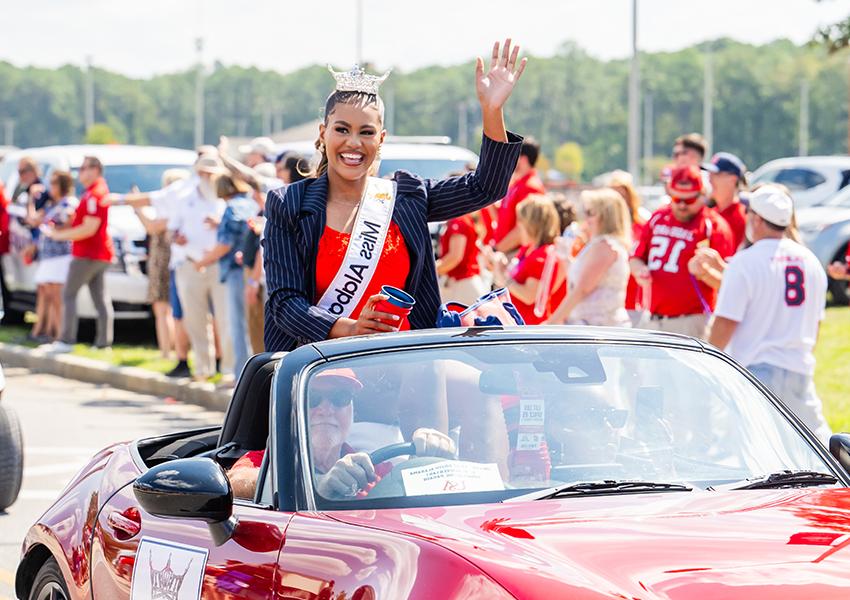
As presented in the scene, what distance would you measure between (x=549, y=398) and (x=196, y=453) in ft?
4.99

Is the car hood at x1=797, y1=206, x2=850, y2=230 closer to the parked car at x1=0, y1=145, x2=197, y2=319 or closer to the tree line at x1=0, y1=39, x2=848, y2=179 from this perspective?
the parked car at x1=0, y1=145, x2=197, y2=319

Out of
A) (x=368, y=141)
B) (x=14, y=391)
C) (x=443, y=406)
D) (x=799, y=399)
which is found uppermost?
(x=368, y=141)

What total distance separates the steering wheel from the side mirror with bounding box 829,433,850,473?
1291 millimetres

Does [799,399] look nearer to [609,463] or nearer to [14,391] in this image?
[609,463]

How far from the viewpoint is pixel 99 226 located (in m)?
16.4

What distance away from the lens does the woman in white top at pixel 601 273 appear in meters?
10.2

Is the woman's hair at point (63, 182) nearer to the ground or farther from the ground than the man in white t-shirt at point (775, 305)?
farther from the ground

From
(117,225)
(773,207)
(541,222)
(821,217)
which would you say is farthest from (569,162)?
(773,207)

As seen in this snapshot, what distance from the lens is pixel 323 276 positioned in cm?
538

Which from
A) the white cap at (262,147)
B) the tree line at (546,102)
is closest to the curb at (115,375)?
the white cap at (262,147)

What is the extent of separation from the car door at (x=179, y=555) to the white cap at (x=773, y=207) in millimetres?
4117

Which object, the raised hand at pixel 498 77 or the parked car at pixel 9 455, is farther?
the parked car at pixel 9 455

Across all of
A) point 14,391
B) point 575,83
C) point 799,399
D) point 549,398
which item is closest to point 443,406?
point 549,398

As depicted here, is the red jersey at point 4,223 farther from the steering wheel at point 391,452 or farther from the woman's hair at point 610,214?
the steering wheel at point 391,452
